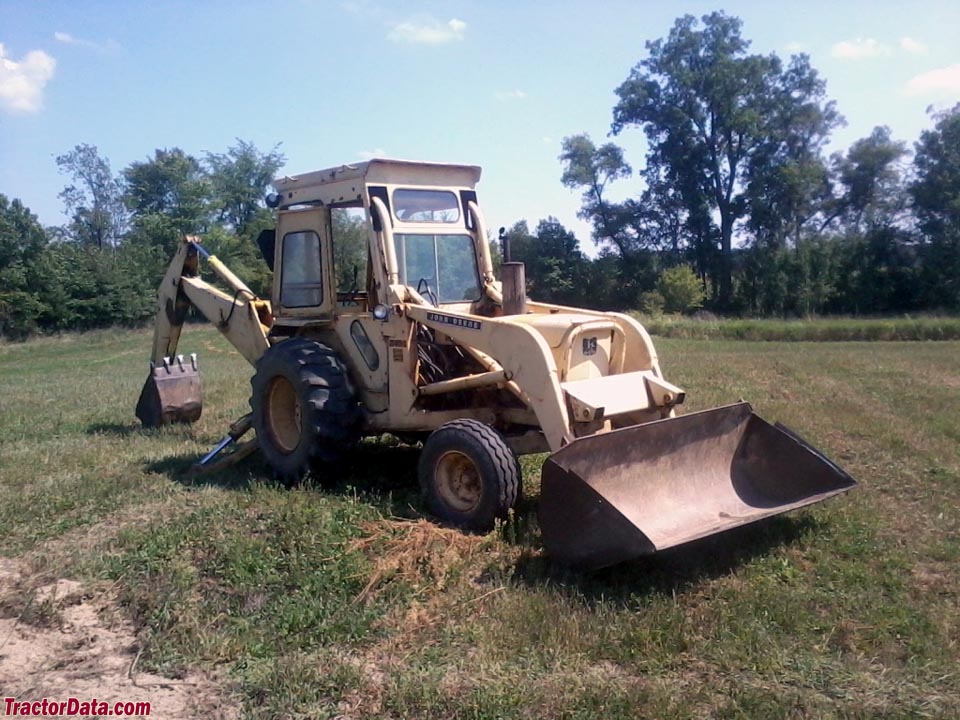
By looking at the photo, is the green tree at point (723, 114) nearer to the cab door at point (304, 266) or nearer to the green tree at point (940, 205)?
the green tree at point (940, 205)

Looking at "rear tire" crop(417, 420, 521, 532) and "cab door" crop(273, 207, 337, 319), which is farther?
"cab door" crop(273, 207, 337, 319)

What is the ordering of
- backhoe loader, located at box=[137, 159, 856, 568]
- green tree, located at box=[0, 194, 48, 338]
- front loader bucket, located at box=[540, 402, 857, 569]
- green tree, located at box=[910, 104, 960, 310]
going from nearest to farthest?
front loader bucket, located at box=[540, 402, 857, 569] < backhoe loader, located at box=[137, 159, 856, 568] < green tree, located at box=[0, 194, 48, 338] < green tree, located at box=[910, 104, 960, 310]

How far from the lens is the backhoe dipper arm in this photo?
9.08 metres

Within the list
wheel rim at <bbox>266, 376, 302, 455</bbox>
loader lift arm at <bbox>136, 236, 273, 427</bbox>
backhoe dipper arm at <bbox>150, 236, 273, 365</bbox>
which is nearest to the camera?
wheel rim at <bbox>266, 376, 302, 455</bbox>

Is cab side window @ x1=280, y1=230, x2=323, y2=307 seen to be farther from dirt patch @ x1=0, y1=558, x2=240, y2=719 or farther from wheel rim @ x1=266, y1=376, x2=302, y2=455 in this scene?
dirt patch @ x1=0, y1=558, x2=240, y2=719

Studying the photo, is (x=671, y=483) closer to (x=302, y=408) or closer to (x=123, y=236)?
(x=302, y=408)

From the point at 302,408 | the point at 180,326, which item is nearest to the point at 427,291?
the point at 302,408

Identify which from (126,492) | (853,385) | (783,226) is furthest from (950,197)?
(126,492)

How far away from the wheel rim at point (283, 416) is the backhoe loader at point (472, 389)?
0.04ft

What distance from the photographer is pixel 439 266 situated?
26.0 feet

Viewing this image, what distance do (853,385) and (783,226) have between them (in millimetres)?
43307

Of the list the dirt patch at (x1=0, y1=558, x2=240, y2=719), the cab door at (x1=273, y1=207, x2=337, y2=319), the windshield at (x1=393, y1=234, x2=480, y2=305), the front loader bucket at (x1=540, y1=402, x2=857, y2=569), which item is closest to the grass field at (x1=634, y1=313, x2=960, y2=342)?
the windshield at (x1=393, y1=234, x2=480, y2=305)

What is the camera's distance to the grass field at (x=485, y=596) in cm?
425

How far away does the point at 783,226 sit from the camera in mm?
55250
